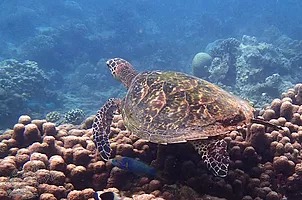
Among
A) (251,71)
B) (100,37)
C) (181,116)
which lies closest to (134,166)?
(181,116)

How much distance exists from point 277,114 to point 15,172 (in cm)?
361

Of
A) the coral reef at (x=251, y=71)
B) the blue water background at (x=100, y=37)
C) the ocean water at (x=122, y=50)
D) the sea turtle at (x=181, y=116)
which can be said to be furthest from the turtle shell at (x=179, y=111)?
the blue water background at (x=100, y=37)

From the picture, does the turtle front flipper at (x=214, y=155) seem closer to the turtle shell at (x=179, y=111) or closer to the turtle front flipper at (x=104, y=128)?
the turtle shell at (x=179, y=111)

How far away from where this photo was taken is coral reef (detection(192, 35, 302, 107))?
40.0 ft

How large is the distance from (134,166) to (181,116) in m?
0.78

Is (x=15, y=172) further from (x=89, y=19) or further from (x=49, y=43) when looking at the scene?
(x=89, y=19)

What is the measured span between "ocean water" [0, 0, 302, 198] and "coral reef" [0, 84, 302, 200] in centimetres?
670

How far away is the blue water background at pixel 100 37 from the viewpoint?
1773 cm

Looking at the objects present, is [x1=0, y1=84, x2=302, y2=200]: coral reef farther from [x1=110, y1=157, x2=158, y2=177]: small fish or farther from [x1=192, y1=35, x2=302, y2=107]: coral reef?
[x1=192, y1=35, x2=302, y2=107]: coral reef

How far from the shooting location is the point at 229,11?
128 ft

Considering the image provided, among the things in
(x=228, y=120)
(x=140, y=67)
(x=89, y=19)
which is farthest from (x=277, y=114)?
(x=89, y=19)

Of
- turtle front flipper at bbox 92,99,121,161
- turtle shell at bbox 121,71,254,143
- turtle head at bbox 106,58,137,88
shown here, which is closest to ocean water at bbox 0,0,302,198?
turtle head at bbox 106,58,137,88

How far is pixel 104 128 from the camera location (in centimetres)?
384

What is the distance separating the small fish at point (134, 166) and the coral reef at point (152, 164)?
5 cm
